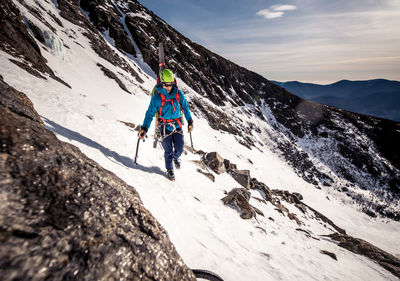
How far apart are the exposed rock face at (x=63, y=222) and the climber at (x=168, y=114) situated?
3.74 metres

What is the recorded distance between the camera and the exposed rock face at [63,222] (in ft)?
4.20

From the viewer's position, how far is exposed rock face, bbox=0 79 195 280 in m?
1.28

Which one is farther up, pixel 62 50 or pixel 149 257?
pixel 62 50

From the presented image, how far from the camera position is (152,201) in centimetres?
441

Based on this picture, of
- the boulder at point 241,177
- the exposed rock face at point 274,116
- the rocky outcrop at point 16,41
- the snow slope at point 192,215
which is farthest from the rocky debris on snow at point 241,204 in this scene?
the exposed rock face at point 274,116

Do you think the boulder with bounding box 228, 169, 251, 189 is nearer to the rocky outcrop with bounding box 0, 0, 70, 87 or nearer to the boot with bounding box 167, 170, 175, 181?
the boot with bounding box 167, 170, 175, 181

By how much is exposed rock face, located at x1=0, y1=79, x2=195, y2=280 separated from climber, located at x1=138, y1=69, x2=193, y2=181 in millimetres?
3739

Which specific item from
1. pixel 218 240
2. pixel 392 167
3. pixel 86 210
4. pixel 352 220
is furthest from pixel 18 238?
pixel 392 167

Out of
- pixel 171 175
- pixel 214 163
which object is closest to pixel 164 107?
pixel 171 175

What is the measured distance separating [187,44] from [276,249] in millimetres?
69980

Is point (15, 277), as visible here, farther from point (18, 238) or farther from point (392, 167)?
point (392, 167)

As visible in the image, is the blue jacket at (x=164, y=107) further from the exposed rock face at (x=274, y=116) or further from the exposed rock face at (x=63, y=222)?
the exposed rock face at (x=274, y=116)

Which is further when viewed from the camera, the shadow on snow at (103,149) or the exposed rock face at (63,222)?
the shadow on snow at (103,149)

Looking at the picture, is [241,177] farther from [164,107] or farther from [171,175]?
[164,107]
